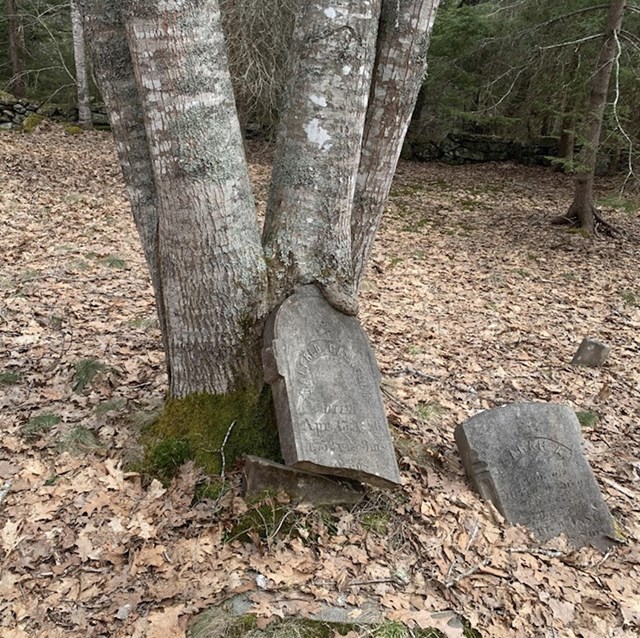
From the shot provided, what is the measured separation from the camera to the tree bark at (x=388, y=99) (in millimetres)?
3186

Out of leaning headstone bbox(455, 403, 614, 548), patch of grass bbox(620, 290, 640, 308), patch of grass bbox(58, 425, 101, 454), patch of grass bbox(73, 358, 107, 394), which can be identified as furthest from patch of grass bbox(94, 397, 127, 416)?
patch of grass bbox(620, 290, 640, 308)

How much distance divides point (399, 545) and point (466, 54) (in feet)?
39.2

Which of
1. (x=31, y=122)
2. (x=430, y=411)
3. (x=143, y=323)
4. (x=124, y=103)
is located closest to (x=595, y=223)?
(x=430, y=411)

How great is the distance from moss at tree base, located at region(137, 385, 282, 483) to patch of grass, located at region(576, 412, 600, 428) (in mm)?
3006

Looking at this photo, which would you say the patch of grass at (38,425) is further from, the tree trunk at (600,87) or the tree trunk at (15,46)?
the tree trunk at (15,46)

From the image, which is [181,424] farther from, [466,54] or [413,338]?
[466,54]

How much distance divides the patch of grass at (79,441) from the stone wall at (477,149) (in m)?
15.6

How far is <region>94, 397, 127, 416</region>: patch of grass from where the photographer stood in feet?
13.9

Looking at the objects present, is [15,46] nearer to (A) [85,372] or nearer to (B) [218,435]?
(A) [85,372]

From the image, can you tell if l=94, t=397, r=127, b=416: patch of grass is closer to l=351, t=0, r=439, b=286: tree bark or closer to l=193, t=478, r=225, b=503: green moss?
l=193, t=478, r=225, b=503: green moss

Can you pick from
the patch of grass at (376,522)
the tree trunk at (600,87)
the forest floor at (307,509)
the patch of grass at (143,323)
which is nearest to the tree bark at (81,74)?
the forest floor at (307,509)

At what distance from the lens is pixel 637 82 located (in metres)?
10.7

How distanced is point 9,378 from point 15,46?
1576 cm

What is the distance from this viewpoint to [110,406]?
430 centimetres
